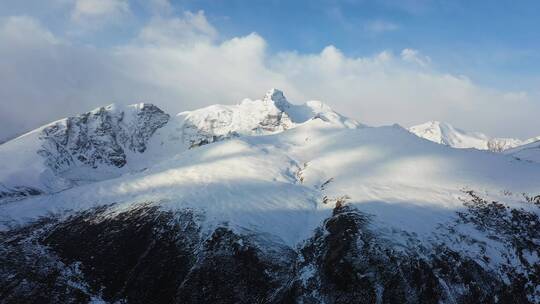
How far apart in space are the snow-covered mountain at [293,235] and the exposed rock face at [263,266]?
121 millimetres

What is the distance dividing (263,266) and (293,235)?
5818 mm

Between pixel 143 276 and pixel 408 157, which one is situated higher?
pixel 408 157

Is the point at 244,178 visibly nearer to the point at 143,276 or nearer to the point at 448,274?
the point at 143,276

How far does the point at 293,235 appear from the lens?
46656mm

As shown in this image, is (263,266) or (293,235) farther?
(293,235)

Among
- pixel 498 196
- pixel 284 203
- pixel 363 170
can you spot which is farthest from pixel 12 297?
pixel 498 196

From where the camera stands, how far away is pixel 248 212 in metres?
50.2

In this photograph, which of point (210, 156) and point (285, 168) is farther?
point (210, 156)

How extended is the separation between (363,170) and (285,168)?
12.3 meters

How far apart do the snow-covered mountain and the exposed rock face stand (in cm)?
12

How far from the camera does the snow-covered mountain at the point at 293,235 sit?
38938mm

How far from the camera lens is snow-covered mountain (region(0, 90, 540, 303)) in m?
38.9

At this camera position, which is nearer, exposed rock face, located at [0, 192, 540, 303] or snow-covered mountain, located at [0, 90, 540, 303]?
exposed rock face, located at [0, 192, 540, 303]

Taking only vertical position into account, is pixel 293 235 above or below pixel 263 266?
above
